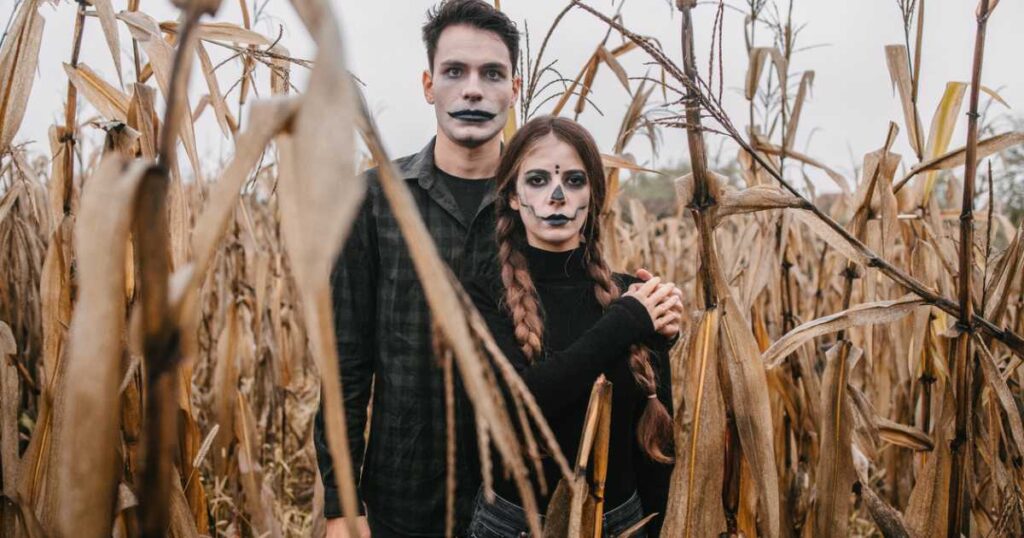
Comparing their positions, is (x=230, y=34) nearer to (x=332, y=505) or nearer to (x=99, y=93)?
(x=99, y=93)

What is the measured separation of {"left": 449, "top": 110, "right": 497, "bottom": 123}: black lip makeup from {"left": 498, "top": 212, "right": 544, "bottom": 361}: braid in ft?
1.01

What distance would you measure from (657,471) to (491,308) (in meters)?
0.42

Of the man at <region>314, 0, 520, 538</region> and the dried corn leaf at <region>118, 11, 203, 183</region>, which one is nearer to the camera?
the dried corn leaf at <region>118, 11, 203, 183</region>

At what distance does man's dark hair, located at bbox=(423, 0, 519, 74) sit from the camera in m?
1.32

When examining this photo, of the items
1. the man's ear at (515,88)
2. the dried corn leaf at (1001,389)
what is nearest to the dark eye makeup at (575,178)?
the man's ear at (515,88)

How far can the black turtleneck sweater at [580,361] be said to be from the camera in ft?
3.26

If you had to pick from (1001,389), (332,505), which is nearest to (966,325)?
(1001,389)

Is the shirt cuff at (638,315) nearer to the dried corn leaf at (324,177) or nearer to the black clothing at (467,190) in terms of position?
the black clothing at (467,190)

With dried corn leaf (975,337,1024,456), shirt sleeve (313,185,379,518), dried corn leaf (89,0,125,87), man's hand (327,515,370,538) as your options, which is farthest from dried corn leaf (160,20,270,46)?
dried corn leaf (975,337,1024,456)

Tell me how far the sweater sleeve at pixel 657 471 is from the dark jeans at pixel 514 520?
4cm

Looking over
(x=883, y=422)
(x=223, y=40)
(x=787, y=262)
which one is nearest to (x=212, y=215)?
(x=223, y=40)

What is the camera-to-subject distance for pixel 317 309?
29cm

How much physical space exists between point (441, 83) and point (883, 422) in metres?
1.17

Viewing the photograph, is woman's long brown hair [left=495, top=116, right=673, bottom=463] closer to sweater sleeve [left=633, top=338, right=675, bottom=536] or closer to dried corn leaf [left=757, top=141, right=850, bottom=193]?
sweater sleeve [left=633, top=338, right=675, bottom=536]
